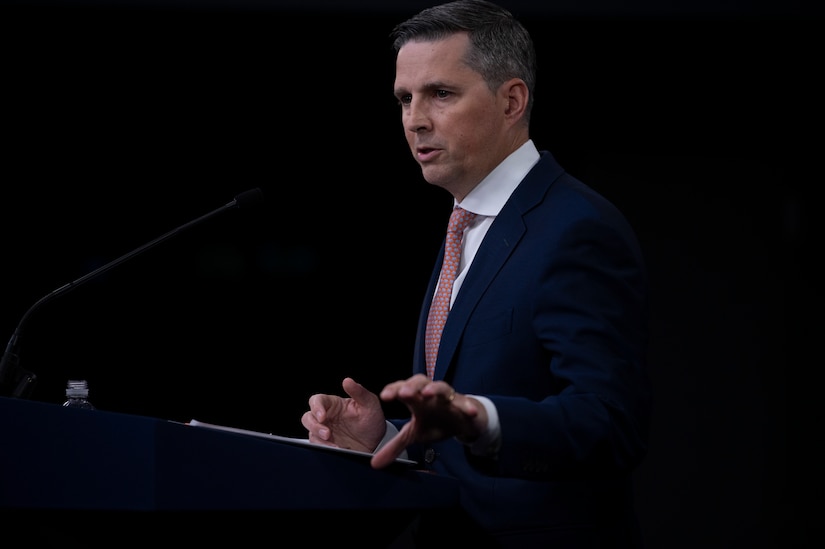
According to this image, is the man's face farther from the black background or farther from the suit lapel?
the black background

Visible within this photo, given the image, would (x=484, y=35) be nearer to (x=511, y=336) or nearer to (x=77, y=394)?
(x=511, y=336)

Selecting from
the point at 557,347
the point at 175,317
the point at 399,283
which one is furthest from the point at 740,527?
the point at 557,347

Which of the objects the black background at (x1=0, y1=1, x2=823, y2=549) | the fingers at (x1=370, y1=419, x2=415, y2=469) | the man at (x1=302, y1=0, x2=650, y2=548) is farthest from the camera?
the black background at (x1=0, y1=1, x2=823, y2=549)

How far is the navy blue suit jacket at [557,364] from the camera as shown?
4.50 feet

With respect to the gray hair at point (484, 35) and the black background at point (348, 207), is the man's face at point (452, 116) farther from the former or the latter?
the black background at point (348, 207)

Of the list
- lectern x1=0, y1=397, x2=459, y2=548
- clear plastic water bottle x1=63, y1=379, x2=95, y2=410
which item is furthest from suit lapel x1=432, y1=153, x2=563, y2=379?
clear plastic water bottle x1=63, y1=379, x2=95, y2=410

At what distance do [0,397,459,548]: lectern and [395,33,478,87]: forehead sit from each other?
854 millimetres

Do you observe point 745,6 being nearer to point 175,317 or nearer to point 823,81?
point 823,81

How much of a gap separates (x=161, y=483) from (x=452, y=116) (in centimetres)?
100

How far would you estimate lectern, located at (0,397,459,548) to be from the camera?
110 cm

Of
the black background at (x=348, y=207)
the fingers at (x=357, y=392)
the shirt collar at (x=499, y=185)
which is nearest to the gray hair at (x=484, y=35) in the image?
the shirt collar at (x=499, y=185)

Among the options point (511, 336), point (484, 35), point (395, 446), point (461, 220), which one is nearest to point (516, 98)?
point (484, 35)

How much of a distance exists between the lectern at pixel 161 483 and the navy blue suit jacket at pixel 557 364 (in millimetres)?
228

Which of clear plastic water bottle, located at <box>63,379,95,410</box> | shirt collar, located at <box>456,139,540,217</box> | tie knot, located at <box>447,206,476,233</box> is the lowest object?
clear plastic water bottle, located at <box>63,379,95,410</box>
